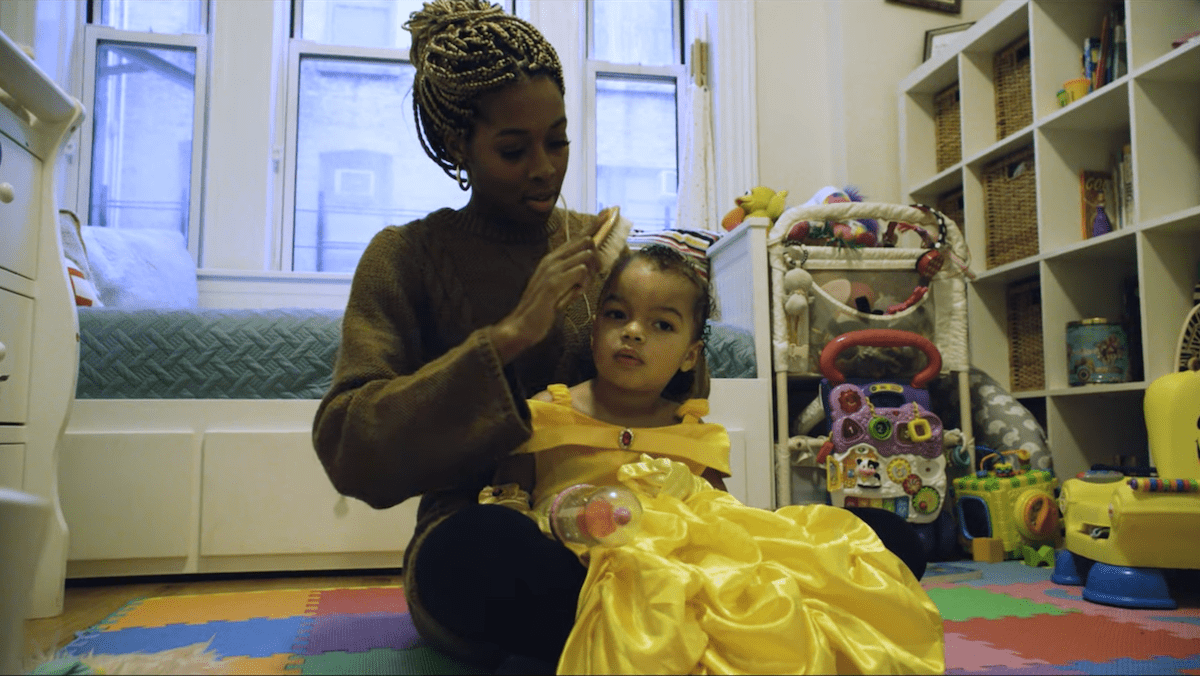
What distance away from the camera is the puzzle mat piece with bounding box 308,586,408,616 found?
4.83ft

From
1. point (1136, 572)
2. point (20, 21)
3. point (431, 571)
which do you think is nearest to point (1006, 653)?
point (1136, 572)

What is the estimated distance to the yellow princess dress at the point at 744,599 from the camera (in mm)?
772

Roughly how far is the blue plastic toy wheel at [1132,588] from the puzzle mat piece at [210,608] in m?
1.43

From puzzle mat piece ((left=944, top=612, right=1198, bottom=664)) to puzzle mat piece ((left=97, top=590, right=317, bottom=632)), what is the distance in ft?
3.70

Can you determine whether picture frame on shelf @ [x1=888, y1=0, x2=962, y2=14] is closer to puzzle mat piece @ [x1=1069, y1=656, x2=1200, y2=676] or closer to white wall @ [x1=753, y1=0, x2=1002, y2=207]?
white wall @ [x1=753, y1=0, x2=1002, y2=207]

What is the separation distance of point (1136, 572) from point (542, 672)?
1162 mm

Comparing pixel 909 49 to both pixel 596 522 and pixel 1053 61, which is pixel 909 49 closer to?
pixel 1053 61

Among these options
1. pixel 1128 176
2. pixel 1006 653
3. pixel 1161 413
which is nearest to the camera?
pixel 1006 653

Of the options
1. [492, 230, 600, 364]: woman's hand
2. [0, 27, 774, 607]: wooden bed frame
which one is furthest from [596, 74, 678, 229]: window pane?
[492, 230, 600, 364]: woman's hand

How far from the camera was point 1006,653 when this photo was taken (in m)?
1.14

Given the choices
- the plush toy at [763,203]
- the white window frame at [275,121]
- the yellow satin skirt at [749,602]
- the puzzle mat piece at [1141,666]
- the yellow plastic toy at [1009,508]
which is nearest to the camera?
the yellow satin skirt at [749,602]

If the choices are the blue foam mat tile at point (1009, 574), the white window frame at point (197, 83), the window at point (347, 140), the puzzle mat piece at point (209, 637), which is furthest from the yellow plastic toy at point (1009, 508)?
the white window frame at point (197, 83)

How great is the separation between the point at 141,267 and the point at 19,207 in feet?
3.60

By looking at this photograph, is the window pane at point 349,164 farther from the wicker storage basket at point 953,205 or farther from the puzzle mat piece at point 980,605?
the puzzle mat piece at point 980,605
